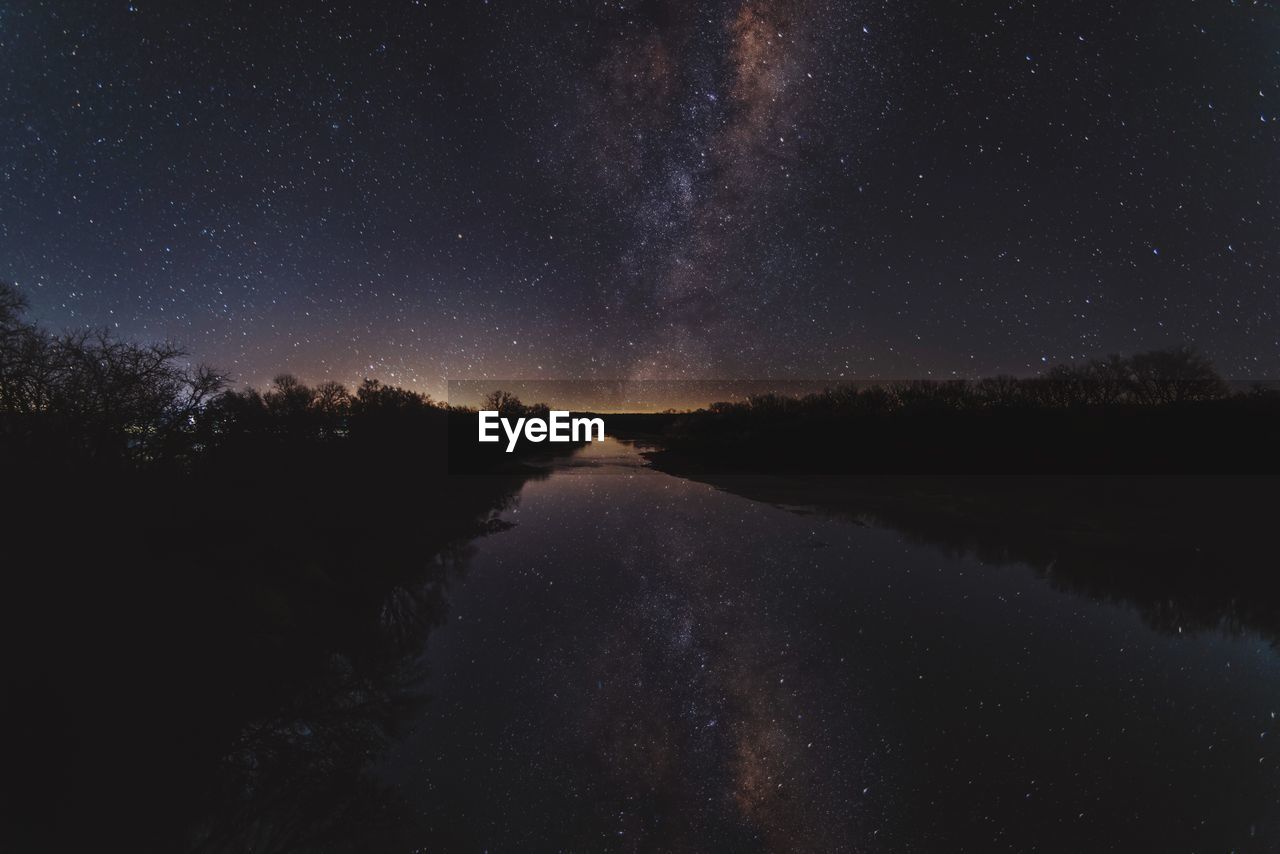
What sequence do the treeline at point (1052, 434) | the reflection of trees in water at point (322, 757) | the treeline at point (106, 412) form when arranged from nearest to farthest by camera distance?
the reflection of trees in water at point (322, 757) < the treeline at point (106, 412) < the treeline at point (1052, 434)

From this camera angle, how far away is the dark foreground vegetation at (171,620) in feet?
17.1

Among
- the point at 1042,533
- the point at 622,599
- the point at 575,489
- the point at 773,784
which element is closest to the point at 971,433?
the point at 1042,533

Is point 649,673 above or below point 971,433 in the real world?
below

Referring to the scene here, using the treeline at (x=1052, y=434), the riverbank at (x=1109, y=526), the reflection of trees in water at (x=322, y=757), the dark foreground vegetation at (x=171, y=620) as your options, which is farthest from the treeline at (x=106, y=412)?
the treeline at (x=1052, y=434)

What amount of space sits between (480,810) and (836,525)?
1416cm

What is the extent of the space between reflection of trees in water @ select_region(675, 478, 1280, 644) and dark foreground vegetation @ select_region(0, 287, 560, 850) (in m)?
13.5

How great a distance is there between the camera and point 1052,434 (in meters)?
32.7

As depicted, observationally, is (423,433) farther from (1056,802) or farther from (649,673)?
(1056,802)

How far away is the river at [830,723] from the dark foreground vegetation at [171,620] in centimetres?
127

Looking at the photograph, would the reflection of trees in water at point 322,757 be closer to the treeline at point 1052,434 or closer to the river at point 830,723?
the river at point 830,723

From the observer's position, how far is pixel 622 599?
1009cm

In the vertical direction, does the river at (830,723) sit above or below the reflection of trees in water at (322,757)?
above

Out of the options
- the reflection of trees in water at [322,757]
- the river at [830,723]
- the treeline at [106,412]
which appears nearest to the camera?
the river at [830,723]

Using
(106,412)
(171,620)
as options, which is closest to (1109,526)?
(171,620)
